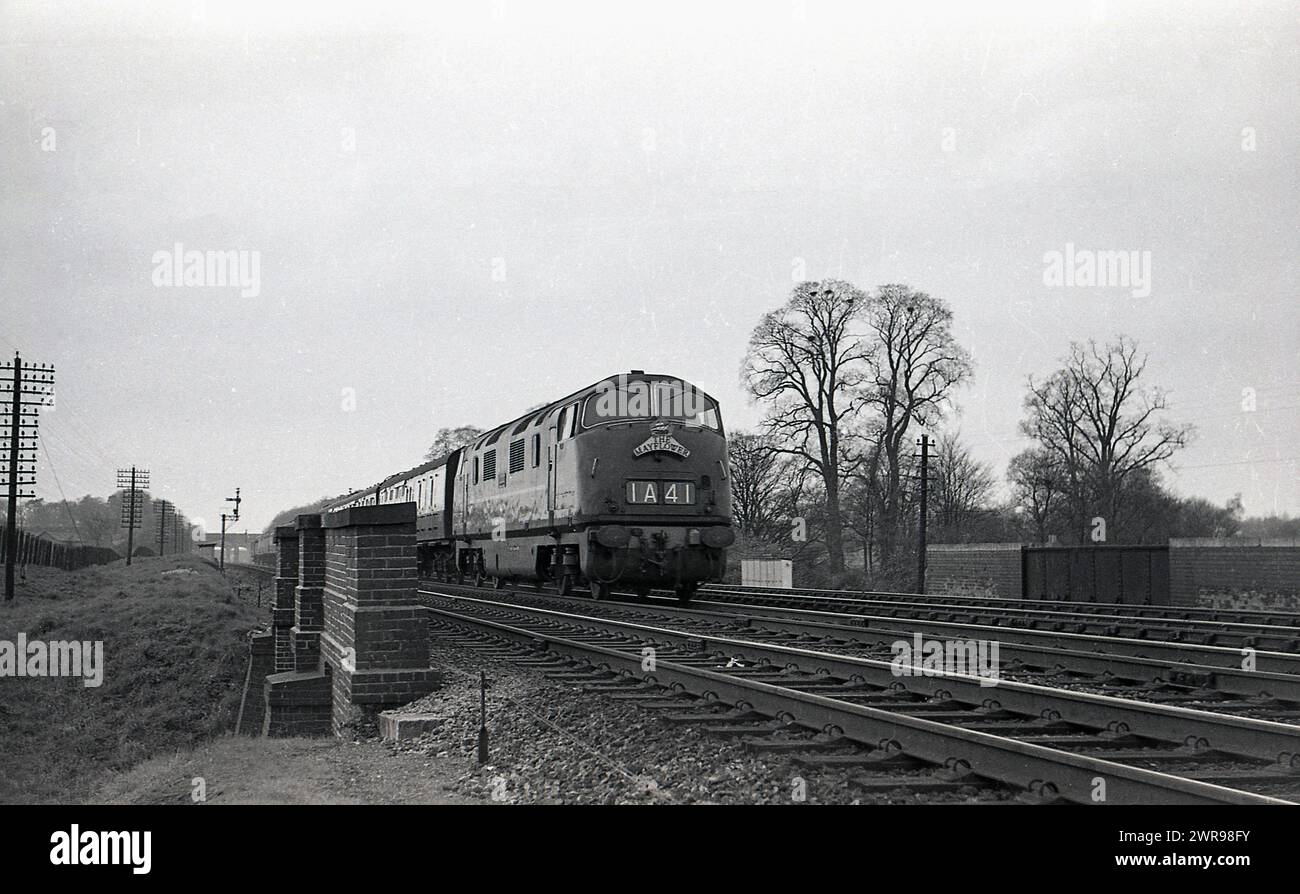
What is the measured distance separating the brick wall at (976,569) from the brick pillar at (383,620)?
19435 millimetres

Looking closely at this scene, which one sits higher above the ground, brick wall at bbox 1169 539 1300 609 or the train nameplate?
the train nameplate

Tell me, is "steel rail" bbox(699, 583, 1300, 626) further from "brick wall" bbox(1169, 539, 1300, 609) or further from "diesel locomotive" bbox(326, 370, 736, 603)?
"diesel locomotive" bbox(326, 370, 736, 603)

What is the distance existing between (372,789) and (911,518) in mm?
33683

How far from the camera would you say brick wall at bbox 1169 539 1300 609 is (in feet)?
64.3

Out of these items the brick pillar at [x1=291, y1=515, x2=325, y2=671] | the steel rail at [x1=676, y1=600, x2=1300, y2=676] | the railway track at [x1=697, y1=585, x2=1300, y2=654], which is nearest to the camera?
the steel rail at [x1=676, y1=600, x2=1300, y2=676]

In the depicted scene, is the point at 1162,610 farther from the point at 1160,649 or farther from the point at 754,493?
the point at 754,493

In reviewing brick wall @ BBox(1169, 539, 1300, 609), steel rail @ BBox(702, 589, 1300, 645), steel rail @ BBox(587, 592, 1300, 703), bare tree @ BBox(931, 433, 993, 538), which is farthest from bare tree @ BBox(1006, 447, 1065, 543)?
steel rail @ BBox(587, 592, 1300, 703)

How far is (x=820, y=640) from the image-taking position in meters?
11.6

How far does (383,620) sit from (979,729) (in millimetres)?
4708

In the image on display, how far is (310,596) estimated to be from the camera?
1162 cm

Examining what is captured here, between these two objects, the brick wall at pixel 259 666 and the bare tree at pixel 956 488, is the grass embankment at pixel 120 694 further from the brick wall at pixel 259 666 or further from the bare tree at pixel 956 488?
the bare tree at pixel 956 488

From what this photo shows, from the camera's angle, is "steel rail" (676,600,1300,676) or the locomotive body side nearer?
"steel rail" (676,600,1300,676)

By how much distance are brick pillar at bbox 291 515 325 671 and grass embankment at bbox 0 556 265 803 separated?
1.99 meters
